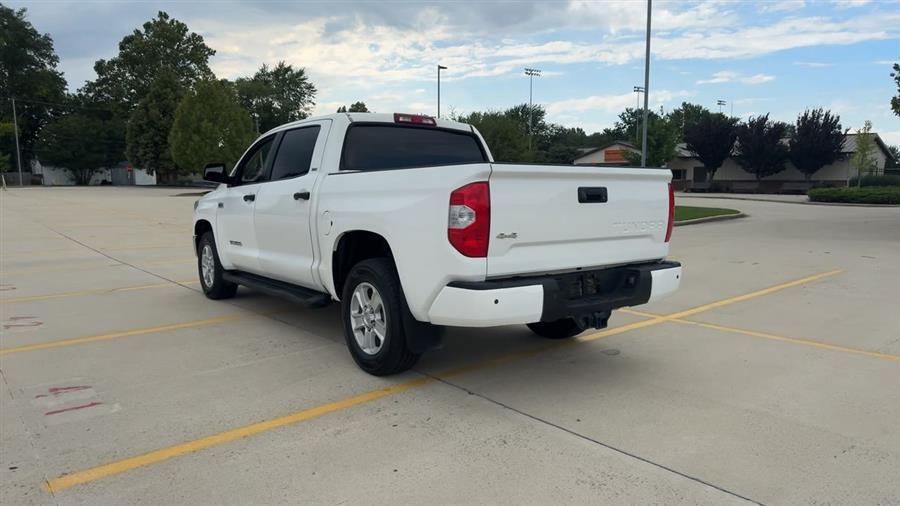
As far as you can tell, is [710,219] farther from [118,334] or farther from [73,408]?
[73,408]

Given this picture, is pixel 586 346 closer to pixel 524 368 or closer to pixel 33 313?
pixel 524 368

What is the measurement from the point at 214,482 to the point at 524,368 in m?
2.62

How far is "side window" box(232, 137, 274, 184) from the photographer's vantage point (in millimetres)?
6467

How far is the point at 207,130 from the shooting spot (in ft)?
148

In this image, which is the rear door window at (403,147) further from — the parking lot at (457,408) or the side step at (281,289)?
the parking lot at (457,408)

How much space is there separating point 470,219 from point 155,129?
206 feet

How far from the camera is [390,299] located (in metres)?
4.36

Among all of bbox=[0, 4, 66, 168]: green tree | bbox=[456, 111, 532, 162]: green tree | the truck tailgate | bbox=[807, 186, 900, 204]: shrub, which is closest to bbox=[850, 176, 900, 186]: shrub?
bbox=[807, 186, 900, 204]: shrub

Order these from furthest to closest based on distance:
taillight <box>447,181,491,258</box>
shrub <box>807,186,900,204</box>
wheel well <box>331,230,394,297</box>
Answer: shrub <box>807,186,900,204</box> < wheel well <box>331,230,394,297</box> < taillight <box>447,181,491,258</box>

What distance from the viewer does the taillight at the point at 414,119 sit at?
5.88 metres

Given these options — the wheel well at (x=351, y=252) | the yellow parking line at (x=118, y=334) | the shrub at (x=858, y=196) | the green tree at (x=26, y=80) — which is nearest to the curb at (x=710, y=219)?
the shrub at (x=858, y=196)

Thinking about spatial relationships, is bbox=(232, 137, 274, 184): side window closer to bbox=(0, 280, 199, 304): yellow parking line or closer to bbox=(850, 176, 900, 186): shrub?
bbox=(0, 280, 199, 304): yellow parking line

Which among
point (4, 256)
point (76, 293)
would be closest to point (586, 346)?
point (76, 293)

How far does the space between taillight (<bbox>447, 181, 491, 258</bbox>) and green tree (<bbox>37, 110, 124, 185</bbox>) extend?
81.2 meters
